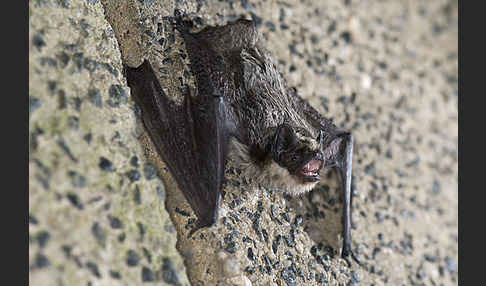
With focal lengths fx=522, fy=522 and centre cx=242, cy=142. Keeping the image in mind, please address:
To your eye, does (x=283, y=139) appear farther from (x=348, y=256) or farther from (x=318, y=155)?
(x=348, y=256)

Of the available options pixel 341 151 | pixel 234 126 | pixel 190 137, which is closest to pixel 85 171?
pixel 190 137

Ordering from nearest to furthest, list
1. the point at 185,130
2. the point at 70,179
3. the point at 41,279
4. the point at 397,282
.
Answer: the point at 41,279 → the point at 70,179 → the point at 185,130 → the point at 397,282

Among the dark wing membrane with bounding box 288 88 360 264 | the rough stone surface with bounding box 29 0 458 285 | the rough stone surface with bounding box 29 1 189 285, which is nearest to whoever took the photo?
the rough stone surface with bounding box 29 1 189 285

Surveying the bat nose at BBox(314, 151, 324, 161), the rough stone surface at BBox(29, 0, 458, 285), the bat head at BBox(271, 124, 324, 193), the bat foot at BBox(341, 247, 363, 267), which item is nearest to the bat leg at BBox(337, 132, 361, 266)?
the bat foot at BBox(341, 247, 363, 267)

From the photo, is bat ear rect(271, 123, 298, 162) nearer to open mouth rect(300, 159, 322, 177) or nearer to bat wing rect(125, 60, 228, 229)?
open mouth rect(300, 159, 322, 177)

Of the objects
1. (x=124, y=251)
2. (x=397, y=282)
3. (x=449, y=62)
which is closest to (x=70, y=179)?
(x=124, y=251)

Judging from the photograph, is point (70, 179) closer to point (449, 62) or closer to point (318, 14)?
point (318, 14)

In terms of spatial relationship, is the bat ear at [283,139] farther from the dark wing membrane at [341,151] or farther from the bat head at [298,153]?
the dark wing membrane at [341,151]

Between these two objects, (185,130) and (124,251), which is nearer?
(124,251)

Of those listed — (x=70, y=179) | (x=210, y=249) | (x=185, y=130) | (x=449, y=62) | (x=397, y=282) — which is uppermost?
(x=449, y=62)
